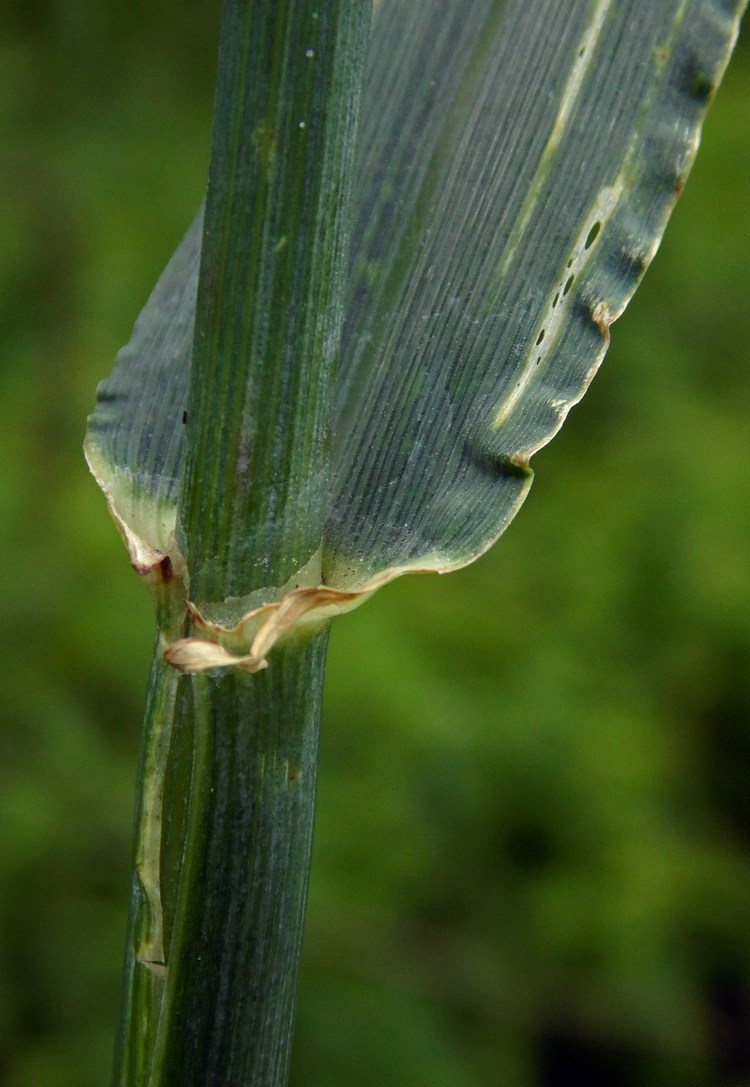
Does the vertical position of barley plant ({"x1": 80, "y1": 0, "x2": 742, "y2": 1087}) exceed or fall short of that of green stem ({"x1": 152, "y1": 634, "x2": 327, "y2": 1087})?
it exceeds it

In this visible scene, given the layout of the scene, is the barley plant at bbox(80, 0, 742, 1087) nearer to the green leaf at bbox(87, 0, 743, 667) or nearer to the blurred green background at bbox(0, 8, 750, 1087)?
the green leaf at bbox(87, 0, 743, 667)

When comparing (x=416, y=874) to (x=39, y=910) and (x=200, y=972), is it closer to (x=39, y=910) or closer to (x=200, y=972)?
(x=39, y=910)

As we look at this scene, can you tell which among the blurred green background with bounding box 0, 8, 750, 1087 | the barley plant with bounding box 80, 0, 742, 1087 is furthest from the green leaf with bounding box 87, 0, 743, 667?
the blurred green background with bounding box 0, 8, 750, 1087

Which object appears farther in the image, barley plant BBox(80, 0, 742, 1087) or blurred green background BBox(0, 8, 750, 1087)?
blurred green background BBox(0, 8, 750, 1087)

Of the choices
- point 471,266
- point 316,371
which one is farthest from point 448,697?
point 316,371

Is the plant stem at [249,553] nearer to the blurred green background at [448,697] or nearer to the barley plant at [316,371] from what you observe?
the barley plant at [316,371]

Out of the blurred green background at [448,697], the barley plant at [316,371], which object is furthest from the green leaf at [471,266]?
the blurred green background at [448,697]

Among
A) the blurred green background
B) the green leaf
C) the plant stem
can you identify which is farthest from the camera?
the blurred green background

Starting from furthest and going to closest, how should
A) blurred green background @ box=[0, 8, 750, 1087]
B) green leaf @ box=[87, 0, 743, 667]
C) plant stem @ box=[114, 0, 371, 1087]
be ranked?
blurred green background @ box=[0, 8, 750, 1087]
green leaf @ box=[87, 0, 743, 667]
plant stem @ box=[114, 0, 371, 1087]
